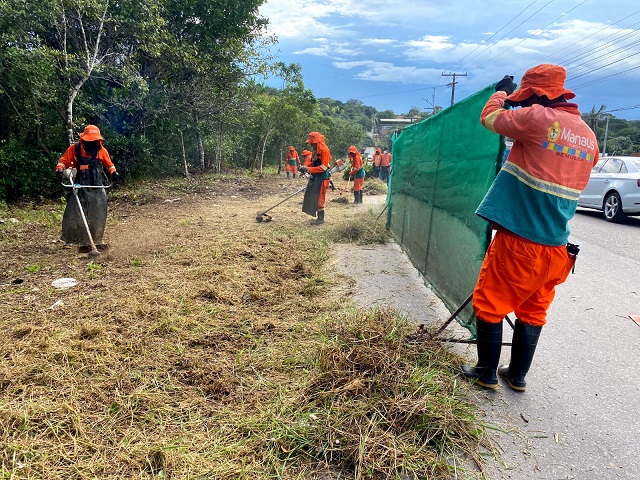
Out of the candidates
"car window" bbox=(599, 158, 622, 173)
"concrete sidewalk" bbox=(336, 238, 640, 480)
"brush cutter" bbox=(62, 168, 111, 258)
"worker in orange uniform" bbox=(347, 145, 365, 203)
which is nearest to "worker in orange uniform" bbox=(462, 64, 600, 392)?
"concrete sidewalk" bbox=(336, 238, 640, 480)

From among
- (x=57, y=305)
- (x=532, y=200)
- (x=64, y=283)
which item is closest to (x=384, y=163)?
(x=64, y=283)

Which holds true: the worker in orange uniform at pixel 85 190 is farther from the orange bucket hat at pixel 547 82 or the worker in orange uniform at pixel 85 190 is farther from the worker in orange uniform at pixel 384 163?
the worker in orange uniform at pixel 384 163

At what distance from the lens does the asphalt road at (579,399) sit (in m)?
2.02

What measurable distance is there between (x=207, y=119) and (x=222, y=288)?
491 inches

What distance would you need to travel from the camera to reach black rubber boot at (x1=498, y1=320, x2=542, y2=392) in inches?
99.1

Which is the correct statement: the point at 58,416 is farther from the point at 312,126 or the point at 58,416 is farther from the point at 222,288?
the point at 312,126

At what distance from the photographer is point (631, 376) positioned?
284 cm

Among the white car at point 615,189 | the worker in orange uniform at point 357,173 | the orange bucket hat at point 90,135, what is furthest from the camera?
the worker in orange uniform at point 357,173

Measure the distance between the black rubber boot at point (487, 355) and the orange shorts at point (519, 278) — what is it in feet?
0.22

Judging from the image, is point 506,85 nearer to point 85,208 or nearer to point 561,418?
point 561,418

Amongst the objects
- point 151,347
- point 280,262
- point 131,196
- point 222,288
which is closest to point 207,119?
point 131,196

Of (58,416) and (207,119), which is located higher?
(207,119)

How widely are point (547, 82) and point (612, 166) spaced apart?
30.4ft

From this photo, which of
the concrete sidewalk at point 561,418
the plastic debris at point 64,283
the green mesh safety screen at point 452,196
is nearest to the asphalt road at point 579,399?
the concrete sidewalk at point 561,418
